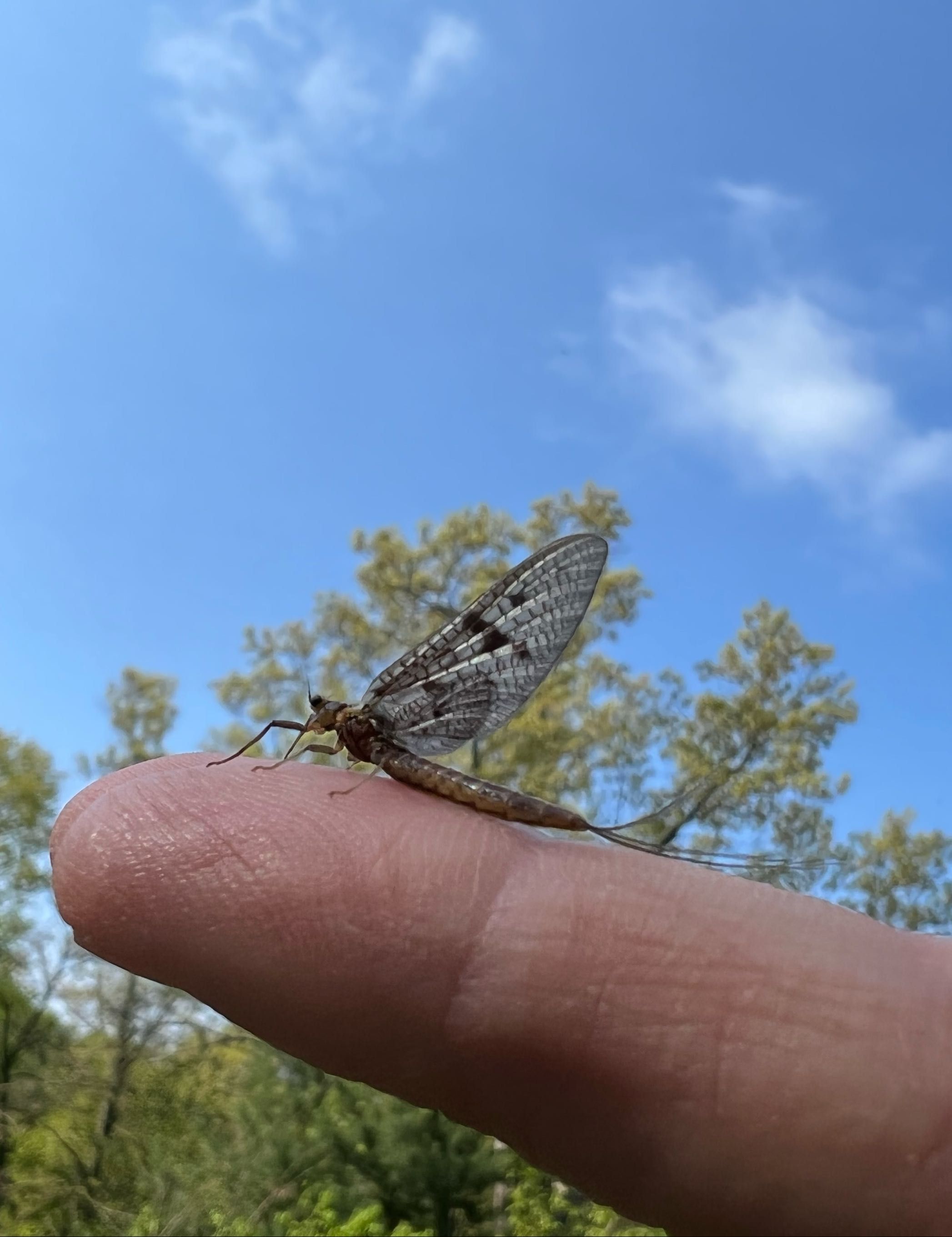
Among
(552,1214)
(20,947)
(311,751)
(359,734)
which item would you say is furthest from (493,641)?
(20,947)

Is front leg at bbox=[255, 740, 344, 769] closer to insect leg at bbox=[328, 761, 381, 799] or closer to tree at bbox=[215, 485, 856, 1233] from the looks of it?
insect leg at bbox=[328, 761, 381, 799]

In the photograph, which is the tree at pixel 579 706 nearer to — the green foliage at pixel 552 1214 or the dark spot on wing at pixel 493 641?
the green foliage at pixel 552 1214

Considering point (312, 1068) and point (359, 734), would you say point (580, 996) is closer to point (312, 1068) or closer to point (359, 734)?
point (359, 734)

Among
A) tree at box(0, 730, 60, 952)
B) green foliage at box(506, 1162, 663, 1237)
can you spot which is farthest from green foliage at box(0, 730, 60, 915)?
green foliage at box(506, 1162, 663, 1237)

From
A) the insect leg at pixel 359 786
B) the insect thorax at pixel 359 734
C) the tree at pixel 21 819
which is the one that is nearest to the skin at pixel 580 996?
the insect leg at pixel 359 786

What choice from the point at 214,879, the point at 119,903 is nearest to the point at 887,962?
the point at 214,879
